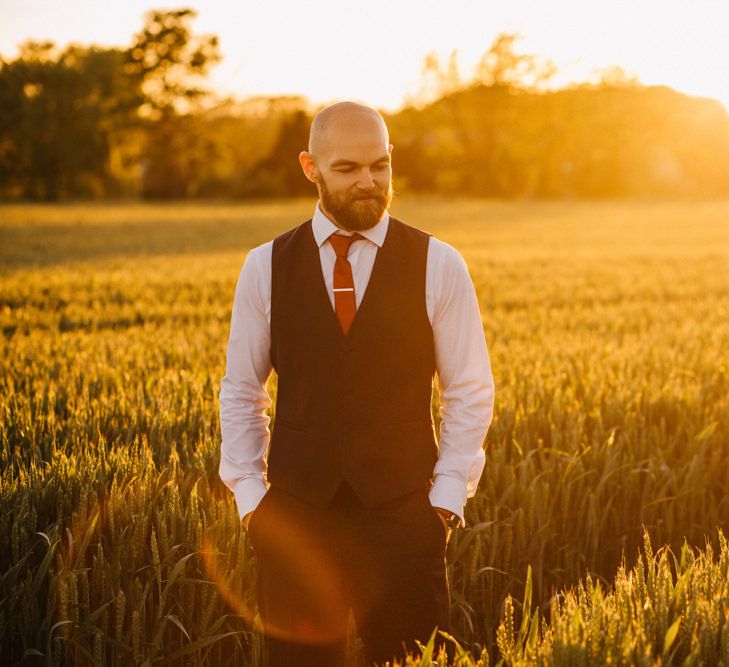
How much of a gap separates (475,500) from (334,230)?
1.69 m

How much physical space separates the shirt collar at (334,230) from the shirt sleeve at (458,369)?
155 millimetres

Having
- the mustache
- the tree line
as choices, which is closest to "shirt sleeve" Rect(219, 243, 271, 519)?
the mustache

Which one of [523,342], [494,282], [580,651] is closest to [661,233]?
[494,282]

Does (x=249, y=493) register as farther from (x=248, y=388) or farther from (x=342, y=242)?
(x=342, y=242)

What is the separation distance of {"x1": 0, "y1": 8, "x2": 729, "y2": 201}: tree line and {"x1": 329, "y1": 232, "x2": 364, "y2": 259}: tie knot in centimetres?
4730

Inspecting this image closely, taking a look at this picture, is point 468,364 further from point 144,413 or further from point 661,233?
point 661,233

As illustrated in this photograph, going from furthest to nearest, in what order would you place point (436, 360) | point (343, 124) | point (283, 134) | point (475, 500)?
point (283, 134)
point (475, 500)
point (436, 360)
point (343, 124)

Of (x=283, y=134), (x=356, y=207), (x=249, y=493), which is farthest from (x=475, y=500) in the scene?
(x=283, y=134)

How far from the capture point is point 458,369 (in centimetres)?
232

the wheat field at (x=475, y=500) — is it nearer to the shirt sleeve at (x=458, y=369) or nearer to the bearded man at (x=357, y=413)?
the bearded man at (x=357, y=413)

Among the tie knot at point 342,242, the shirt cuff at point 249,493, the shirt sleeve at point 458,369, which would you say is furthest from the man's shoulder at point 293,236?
the shirt cuff at point 249,493

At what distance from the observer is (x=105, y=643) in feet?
8.27

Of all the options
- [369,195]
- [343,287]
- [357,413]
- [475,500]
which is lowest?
[475,500]

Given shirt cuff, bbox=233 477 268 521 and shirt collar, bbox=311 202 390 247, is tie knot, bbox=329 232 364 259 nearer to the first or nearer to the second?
shirt collar, bbox=311 202 390 247
